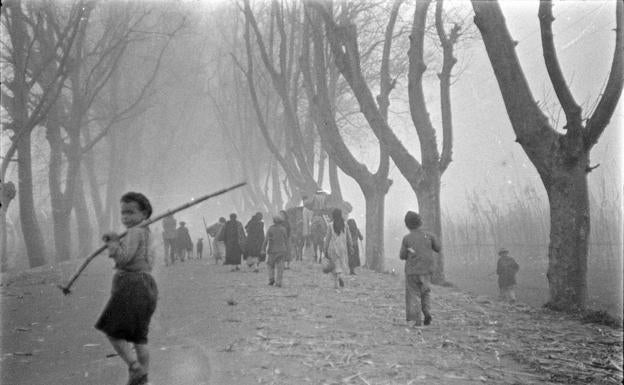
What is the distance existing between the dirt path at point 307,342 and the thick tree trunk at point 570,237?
0.45 meters

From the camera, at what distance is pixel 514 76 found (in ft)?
30.9

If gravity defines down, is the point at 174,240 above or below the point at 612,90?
below

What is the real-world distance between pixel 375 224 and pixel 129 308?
1365 centimetres

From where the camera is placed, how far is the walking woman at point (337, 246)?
480 inches

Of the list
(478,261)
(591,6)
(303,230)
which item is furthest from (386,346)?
(478,261)

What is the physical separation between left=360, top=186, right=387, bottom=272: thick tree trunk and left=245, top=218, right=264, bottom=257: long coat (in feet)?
12.4

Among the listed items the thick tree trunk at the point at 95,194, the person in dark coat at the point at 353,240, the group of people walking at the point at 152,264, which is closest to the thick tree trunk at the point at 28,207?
the group of people walking at the point at 152,264

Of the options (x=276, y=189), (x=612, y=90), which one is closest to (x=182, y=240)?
(x=276, y=189)

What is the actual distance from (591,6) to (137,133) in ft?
88.7

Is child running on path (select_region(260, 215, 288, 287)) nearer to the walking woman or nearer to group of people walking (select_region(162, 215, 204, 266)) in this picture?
the walking woman

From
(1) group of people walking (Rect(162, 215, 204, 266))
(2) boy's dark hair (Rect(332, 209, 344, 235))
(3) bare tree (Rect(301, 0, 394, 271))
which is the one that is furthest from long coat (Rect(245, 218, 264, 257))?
(1) group of people walking (Rect(162, 215, 204, 266))

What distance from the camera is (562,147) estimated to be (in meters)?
9.09

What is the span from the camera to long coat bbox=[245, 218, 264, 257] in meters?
15.5

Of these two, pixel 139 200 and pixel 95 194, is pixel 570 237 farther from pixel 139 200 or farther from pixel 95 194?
pixel 95 194
